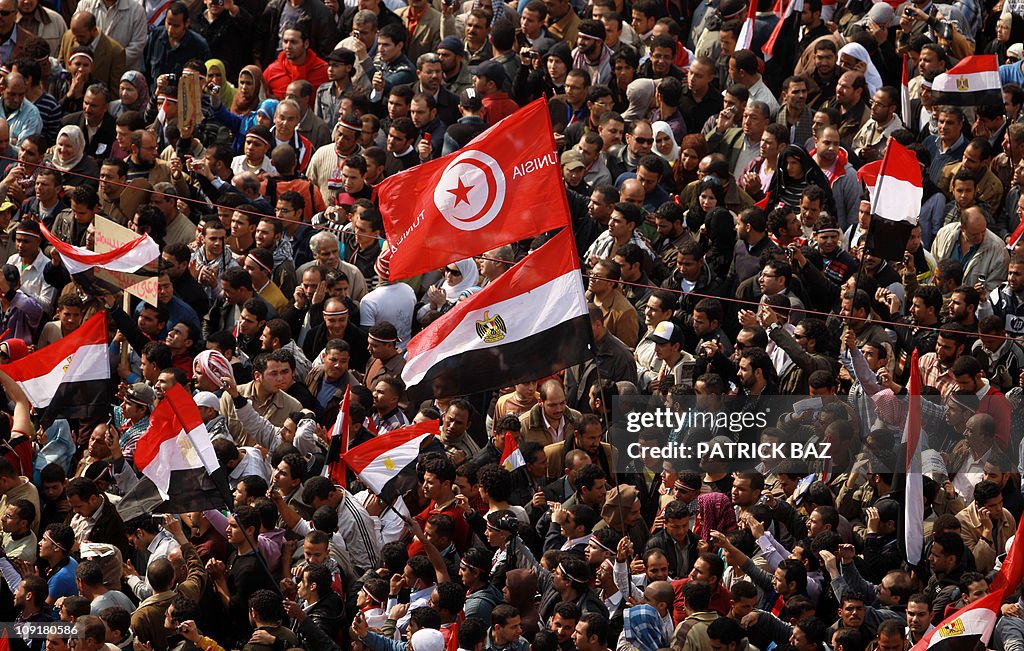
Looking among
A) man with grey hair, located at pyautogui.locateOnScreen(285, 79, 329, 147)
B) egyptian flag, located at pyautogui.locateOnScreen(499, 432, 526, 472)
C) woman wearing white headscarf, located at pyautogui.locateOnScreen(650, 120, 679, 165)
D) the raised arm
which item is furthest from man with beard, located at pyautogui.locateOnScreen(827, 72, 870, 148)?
the raised arm

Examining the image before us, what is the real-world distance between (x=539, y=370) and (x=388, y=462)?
2.17 metres

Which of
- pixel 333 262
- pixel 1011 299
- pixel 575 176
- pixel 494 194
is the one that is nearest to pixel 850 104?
pixel 575 176

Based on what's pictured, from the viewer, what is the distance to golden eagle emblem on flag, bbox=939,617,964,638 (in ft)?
49.7

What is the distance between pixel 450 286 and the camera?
65.4 feet

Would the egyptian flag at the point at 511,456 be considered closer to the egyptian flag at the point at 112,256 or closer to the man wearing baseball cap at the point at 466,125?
the egyptian flag at the point at 112,256

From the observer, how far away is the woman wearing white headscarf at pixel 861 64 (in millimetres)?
21766

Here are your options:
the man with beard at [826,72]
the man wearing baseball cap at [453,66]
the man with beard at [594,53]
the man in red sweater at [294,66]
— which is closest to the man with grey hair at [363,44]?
the man in red sweater at [294,66]

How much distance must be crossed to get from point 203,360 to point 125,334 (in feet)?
4.34

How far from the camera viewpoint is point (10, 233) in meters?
21.3

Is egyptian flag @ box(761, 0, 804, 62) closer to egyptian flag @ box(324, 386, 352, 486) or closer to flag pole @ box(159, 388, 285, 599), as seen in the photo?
egyptian flag @ box(324, 386, 352, 486)

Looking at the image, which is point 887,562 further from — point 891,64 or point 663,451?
point 891,64

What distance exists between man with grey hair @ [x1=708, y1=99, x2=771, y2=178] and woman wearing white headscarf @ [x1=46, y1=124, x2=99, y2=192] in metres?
5.34

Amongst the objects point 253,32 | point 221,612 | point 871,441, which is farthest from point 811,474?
point 253,32

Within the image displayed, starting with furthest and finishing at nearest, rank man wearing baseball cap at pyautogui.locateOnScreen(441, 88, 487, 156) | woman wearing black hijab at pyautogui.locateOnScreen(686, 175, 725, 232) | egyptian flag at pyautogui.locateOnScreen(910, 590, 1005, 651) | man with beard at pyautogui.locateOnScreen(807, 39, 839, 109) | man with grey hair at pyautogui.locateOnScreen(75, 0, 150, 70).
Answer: man with grey hair at pyautogui.locateOnScreen(75, 0, 150, 70) < man with beard at pyautogui.locateOnScreen(807, 39, 839, 109) < man wearing baseball cap at pyautogui.locateOnScreen(441, 88, 487, 156) < woman wearing black hijab at pyautogui.locateOnScreen(686, 175, 725, 232) < egyptian flag at pyautogui.locateOnScreen(910, 590, 1005, 651)
